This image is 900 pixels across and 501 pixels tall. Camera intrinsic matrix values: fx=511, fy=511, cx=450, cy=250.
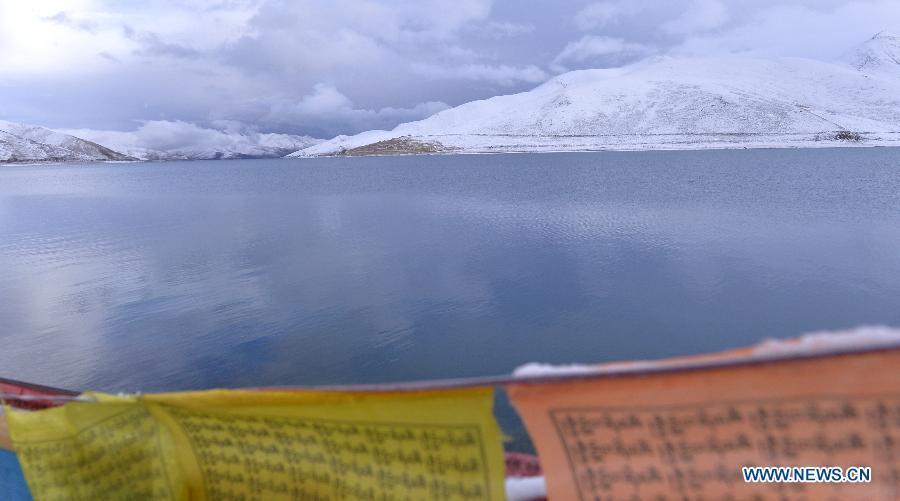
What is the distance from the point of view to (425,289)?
19.8 meters

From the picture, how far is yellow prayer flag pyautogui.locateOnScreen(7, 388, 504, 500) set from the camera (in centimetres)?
246

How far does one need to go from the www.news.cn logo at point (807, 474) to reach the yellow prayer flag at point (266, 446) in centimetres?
107

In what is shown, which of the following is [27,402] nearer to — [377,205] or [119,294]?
[119,294]

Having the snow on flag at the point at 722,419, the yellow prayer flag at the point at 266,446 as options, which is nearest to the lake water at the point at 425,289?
the yellow prayer flag at the point at 266,446

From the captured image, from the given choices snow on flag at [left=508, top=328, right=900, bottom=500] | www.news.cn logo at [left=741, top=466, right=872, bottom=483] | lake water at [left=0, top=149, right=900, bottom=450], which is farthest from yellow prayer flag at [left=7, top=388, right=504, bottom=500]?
lake water at [left=0, top=149, right=900, bottom=450]

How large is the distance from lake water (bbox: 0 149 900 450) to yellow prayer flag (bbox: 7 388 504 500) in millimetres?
9440

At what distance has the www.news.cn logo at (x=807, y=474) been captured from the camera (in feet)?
6.57

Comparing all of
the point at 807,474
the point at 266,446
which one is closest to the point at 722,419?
the point at 807,474

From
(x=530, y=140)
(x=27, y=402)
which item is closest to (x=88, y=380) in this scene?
(x=27, y=402)

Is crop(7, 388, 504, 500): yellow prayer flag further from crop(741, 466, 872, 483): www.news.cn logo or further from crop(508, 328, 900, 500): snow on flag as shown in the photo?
crop(741, 466, 872, 483): www.news.cn logo

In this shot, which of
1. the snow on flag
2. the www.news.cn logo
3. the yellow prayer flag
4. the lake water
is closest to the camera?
the snow on flag

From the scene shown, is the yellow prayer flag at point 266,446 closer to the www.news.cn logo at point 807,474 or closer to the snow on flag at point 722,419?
the snow on flag at point 722,419

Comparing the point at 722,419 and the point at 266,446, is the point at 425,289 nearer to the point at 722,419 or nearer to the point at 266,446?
the point at 266,446

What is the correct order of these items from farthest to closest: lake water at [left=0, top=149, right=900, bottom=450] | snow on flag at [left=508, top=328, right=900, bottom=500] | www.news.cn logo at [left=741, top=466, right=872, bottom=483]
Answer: lake water at [left=0, top=149, right=900, bottom=450] < www.news.cn logo at [left=741, top=466, right=872, bottom=483] < snow on flag at [left=508, top=328, right=900, bottom=500]
